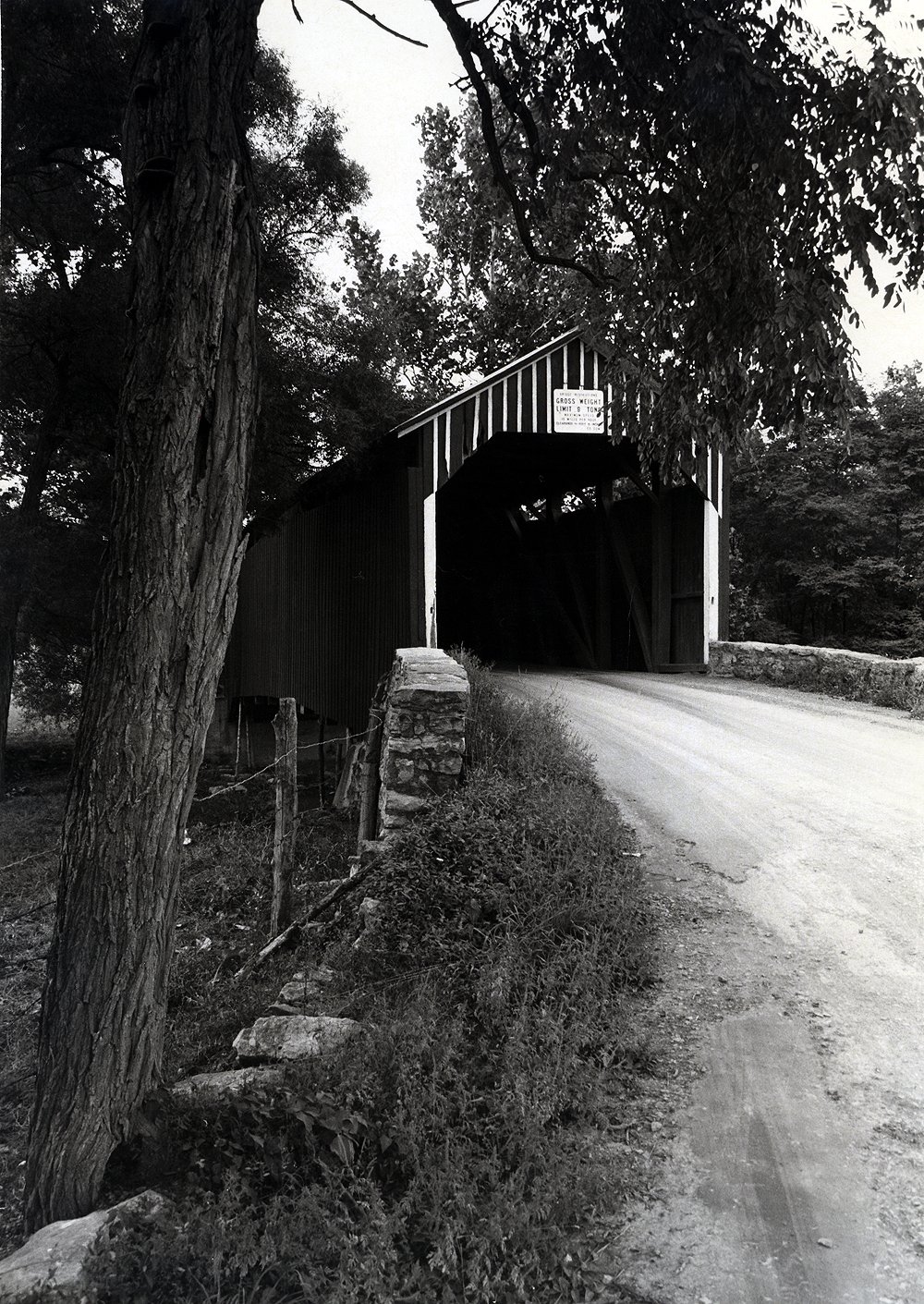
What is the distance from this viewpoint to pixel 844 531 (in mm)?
22953

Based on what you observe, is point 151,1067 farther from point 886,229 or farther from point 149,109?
point 886,229

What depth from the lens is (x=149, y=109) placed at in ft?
11.3

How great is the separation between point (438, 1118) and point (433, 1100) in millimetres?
81

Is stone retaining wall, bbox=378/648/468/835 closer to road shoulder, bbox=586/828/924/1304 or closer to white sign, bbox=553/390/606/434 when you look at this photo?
road shoulder, bbox=586/828/924/1304

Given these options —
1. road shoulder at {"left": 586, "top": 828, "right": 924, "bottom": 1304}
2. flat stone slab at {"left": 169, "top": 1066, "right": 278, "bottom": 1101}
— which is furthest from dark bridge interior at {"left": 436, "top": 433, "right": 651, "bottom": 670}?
flat stone slab at {"left": 169, "top": 1066, "right": 278, "bottom": 1101}

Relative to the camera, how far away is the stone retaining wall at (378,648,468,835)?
602 centimetres

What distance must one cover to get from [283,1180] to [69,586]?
12.3 metres

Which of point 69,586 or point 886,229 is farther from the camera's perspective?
point 69,586

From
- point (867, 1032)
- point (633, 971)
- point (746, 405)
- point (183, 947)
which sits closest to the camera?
point (867, 1032)

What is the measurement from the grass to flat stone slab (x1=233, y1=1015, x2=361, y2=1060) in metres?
0.17

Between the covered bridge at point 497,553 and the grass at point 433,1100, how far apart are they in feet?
18.7

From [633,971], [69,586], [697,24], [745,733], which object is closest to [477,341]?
[69,586]

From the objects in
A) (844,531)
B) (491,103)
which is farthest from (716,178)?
(844,531)

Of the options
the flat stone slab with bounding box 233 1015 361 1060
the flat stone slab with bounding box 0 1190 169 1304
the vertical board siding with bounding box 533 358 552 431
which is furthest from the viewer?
the vertical board siding with bounding box 533 358 552 431
